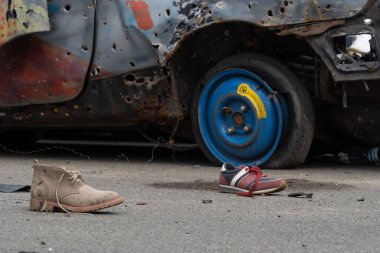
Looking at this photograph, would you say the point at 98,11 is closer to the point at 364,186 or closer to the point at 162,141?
the point at 162,141

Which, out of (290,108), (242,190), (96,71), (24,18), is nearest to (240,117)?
(290,108)

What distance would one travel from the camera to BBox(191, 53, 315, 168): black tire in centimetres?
786

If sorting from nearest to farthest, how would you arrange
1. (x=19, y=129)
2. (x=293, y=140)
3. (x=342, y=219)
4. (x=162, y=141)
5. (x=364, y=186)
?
(x=342, y=219)
(x=364, y=186)
(x=293, y=140)
(x=162, y=141)
(x=19, y=129)

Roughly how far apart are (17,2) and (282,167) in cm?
260

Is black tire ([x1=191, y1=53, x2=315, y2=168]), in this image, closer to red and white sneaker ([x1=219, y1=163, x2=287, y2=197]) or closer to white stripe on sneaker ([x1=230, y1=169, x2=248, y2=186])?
red and white sneaker ([x1=219, y1=163, x2=287, y2=197])

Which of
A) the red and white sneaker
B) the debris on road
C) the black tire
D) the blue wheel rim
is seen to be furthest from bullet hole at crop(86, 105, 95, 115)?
the debris on road

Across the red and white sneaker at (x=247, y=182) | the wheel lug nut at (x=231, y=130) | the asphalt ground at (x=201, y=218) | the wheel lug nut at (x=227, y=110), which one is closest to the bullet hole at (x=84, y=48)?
the asphalt ground at (x=201, y=218)

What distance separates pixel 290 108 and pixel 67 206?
9.63 feet

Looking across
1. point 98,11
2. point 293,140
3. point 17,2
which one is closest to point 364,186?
point 293,140

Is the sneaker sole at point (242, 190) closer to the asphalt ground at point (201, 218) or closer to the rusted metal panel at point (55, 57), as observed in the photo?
the asphalt ground at point (201, 218)

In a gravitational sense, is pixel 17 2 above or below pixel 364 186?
above

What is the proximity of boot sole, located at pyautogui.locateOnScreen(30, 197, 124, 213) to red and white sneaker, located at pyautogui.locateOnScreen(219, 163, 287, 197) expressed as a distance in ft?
3.91

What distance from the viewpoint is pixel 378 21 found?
23.9 feet

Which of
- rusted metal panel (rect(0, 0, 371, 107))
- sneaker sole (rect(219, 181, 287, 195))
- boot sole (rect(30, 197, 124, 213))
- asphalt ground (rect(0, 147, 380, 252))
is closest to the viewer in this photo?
asphalt ground (rect(0, 147, 380, 252))
